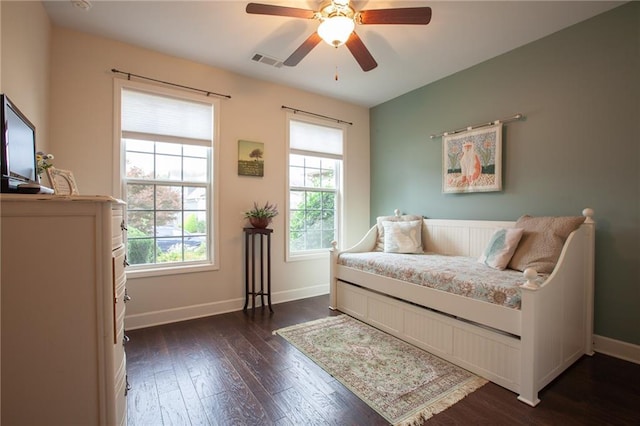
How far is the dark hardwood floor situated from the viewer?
5.15ft

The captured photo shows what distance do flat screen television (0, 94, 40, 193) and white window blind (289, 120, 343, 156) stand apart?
2518 millimetres

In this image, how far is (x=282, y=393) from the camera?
1786 millimetres

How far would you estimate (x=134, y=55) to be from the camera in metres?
2.76

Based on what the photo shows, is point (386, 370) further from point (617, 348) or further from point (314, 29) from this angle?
point (314, 29)

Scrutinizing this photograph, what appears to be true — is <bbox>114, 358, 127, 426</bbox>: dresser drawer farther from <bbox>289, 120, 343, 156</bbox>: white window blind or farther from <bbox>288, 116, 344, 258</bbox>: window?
<bbox>289, 120, 343, 156</bbox>: white window blind

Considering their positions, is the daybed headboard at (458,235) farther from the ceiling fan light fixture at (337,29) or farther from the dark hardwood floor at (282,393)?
the ceiling fan light fixture at (337,29)

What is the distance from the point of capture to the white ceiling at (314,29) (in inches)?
87.4

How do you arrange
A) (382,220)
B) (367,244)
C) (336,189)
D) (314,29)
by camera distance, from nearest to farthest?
(314,29), (367,244), (382,220), (336,189)

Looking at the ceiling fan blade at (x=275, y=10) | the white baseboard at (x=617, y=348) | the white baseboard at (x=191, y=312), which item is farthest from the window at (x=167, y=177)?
the white baseboard at (x=617, y=348)

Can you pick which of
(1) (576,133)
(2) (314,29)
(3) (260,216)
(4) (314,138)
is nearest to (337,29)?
(2) (314,29)

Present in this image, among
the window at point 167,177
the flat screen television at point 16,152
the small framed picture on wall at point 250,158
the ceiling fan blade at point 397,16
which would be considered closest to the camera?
the flat screen television at point 16,152

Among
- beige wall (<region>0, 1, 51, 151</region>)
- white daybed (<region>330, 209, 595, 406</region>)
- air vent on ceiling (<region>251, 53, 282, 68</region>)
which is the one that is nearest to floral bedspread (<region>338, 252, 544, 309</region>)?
white daybed (<region>330, 209, 595, 406</region>)

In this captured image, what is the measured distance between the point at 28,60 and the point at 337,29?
6.74 ft

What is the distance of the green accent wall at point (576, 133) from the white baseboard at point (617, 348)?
0.05 m
